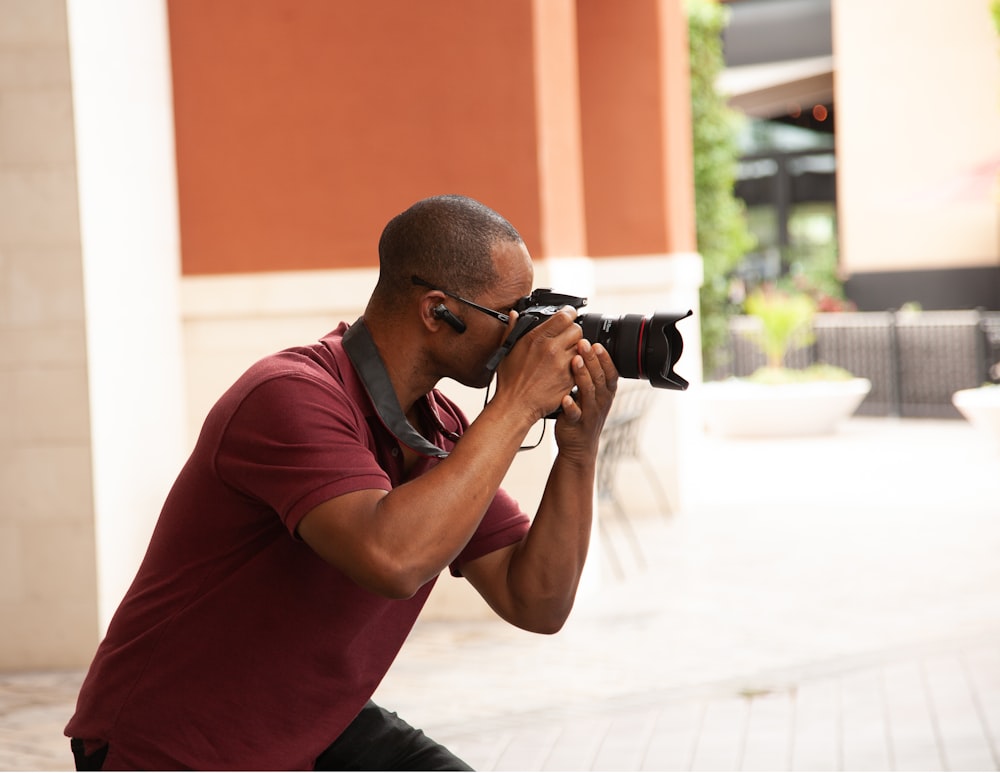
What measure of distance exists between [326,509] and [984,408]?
10.5m

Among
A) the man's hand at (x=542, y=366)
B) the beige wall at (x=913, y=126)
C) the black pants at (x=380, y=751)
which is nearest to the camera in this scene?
the man's hand at (x=542, y=366)

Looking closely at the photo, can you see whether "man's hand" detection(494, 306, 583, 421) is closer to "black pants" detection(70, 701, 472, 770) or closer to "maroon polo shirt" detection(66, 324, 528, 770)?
"maroon polo shirt" detection(66, 324, 528, 770)

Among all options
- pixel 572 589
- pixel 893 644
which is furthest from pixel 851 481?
pixel 572 589

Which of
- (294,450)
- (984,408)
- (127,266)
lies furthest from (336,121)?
(984,408)

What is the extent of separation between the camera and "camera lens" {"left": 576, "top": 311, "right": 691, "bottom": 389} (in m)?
2.16

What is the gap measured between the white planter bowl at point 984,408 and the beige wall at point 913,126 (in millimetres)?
5773

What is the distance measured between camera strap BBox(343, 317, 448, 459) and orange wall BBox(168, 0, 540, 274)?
4324 mm

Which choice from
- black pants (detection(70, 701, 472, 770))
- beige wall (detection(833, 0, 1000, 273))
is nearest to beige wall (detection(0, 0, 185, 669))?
black pants (detection(70, 701, 472, 770))

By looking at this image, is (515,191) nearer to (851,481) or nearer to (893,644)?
(893,644)

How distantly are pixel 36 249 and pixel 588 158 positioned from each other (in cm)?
484

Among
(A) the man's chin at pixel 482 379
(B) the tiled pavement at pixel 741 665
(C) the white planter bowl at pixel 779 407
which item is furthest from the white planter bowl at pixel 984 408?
(A) the man's chin at pixel 482 379

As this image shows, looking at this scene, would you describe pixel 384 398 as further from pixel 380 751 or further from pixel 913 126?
pixel 913 126

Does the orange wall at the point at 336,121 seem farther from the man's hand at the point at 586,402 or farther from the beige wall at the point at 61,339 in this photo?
the man's hand at the point at 586,402

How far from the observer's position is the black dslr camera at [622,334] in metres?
2.15
